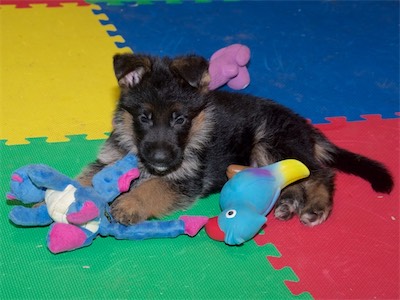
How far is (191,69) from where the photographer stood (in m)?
3.59

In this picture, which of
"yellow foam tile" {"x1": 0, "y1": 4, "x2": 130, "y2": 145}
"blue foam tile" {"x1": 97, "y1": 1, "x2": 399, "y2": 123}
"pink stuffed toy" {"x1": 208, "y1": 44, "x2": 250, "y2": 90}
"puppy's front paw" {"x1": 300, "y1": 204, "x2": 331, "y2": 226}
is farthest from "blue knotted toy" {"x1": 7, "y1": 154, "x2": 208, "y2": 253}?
"blue foam tile" {"x1": 97, "y1": 1, "x2": 399, "y2": 123}

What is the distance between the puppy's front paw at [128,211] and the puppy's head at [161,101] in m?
Answer: 0.27

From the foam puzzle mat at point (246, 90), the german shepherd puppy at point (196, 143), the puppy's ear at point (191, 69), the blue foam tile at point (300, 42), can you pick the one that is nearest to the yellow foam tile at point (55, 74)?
the foam puzzle mat at point (246, 90)

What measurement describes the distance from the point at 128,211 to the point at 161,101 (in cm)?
70

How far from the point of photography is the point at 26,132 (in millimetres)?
4555

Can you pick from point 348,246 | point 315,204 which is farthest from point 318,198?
point 348,246

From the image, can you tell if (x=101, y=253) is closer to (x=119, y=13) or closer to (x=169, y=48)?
(x=169, y=48)

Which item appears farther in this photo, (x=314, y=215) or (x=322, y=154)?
(x=322, y=154)

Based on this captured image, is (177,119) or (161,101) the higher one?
(161,101)

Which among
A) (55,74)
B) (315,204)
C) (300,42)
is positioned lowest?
(55,74)

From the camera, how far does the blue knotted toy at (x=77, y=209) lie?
3264mm

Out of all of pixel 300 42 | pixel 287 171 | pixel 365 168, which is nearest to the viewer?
pixel 287 171

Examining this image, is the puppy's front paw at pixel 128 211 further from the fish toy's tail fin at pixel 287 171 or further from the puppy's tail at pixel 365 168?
the puppy's tail at pixel 365 168

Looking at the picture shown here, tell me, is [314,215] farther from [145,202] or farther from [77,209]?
[77,209]
